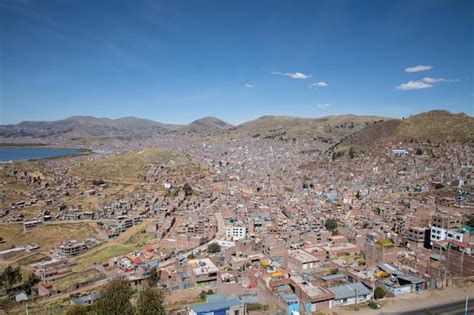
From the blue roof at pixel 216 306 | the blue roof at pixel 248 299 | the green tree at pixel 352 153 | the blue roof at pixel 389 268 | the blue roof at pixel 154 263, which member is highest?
the green tree at pixel 352 153

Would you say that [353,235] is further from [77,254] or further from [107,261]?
[77,254]

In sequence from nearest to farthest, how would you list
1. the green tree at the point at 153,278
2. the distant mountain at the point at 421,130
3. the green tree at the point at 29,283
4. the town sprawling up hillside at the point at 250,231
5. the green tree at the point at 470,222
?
the town sprawling up hillside at the point at 250,231 < the green tree at the point at 153,278 < the green tree at the point at 29,283 < the green tree at the point at 470,222 < the distant mountain at the point at 421,130

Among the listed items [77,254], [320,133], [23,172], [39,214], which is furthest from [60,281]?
[320,133]

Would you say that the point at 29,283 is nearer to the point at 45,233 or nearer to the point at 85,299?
the point at 85,299

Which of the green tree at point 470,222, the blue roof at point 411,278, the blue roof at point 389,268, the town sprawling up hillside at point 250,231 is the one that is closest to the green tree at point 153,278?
the town sprawling up hillside at point 250,231

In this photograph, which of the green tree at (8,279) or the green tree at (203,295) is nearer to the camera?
the green tree at (203,295)

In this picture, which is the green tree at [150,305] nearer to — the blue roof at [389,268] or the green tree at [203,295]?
the green tree at [203,295]
